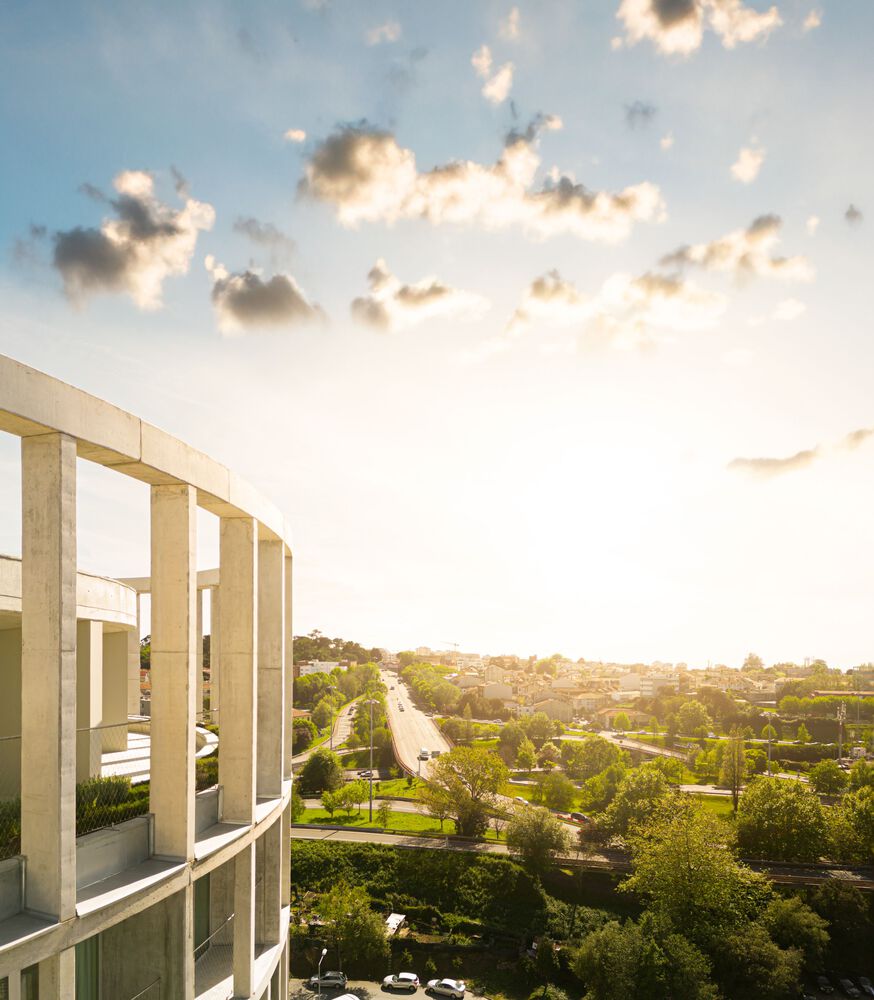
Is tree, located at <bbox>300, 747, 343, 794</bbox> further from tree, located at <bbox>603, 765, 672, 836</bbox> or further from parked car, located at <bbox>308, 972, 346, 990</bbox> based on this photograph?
parked car, located at <bbox>308, 972, 346, 990</bbox>

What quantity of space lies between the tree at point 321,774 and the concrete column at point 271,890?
161 feet

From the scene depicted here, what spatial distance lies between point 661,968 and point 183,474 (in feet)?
112

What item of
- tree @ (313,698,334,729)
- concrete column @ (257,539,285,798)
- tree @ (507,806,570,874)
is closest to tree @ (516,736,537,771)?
tree @ (313,698,334,729)

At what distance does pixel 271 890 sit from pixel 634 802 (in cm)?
4117

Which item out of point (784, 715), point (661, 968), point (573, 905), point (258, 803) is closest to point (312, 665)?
point (784, 715)

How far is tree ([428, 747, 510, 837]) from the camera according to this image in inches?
2132

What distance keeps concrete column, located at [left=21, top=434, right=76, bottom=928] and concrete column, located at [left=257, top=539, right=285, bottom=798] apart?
28.1ft

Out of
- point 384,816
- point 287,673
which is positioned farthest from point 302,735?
point 287,673

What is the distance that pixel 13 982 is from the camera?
32.8 ft

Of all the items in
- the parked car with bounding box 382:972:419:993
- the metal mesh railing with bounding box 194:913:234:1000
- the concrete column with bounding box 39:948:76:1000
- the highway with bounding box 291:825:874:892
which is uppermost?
the concrete column with bounding box 39:948:76:1000

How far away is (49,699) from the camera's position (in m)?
9.55

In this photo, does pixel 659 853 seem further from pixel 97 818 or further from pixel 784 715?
pixel 784 715

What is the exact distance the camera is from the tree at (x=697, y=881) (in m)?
38.4

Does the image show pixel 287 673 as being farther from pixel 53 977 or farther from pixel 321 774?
pixel 321 774
